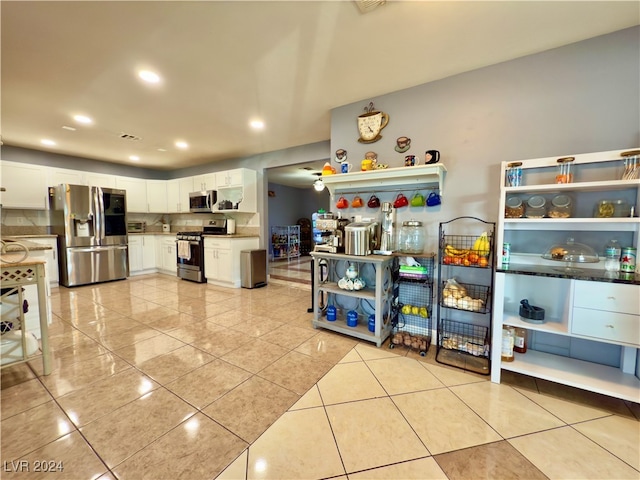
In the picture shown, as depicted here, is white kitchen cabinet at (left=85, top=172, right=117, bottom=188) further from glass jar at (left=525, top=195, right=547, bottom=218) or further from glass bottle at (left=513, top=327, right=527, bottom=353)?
glass bottle at (left=513, top=327, right=527, bottom=353)

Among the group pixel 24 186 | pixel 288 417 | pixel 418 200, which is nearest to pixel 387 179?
pixel 418 200

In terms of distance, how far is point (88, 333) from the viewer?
8.58 feet

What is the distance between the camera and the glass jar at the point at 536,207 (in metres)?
1.96

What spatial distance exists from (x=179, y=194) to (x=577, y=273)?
252 inches

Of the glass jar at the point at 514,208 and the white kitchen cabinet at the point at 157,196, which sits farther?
the white kitchen cabinet at the point at 157,196

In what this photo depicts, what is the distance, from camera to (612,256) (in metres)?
1.75

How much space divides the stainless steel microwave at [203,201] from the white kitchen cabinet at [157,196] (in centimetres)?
119

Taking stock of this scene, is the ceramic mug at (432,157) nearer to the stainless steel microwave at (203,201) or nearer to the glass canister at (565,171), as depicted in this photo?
the glass canister at (565,171)

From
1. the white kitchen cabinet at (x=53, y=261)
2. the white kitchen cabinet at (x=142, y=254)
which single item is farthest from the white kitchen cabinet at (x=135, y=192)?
the white kitchen cabinet at (x=53, y=261)

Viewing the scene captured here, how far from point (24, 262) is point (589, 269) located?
156 inches

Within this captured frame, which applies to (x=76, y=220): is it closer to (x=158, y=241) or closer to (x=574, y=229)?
(x=158, y=241)

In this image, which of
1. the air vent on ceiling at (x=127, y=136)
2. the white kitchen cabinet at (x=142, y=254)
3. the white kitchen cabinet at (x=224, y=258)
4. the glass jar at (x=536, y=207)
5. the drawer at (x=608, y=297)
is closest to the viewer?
the drawer at (x=608, y=297)

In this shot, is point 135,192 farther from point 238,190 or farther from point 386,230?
point 386,230

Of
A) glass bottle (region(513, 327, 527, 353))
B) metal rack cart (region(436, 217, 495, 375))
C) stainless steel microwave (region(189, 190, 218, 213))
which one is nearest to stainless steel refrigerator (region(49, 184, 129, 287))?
stainless steel microwave (region(189, 190, 218, 213))
